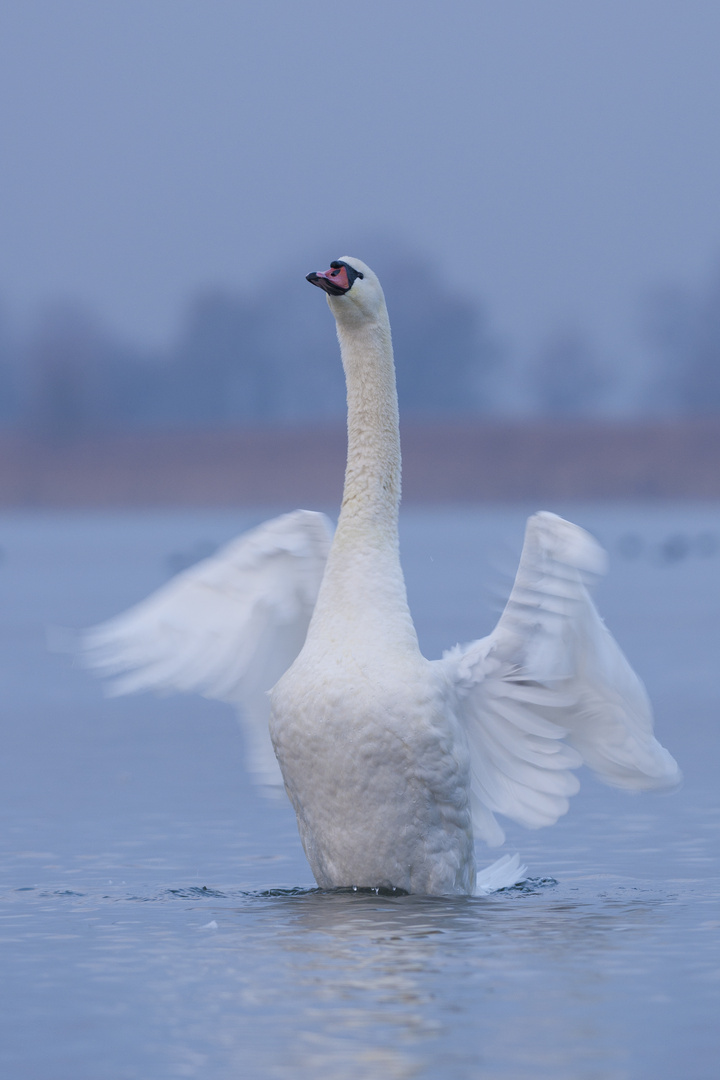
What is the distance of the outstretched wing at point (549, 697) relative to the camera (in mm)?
8234

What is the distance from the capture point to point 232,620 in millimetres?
9312

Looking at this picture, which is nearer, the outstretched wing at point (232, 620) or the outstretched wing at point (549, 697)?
the outstretched wing at point (549, 697)

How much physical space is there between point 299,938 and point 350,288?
10.0 ft

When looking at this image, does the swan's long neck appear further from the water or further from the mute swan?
the water

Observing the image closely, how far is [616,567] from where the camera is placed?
4134cm

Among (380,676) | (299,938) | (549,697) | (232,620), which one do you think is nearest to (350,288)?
(232,620)

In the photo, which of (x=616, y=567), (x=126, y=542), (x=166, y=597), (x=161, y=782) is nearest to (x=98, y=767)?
(x=161, y=782)

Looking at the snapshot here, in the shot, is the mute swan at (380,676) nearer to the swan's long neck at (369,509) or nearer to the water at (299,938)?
the swan's long neck at (369,509)

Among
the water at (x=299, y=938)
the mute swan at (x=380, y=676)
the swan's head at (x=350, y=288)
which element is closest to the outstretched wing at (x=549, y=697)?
the mute swan at (x=380, y=676)

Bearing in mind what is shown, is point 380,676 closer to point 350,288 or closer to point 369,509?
point 369,509

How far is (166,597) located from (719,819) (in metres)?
3.53

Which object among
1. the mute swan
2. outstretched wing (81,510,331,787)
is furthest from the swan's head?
outstretched wing (81,510,331,787)

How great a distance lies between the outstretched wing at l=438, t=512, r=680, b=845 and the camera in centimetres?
823

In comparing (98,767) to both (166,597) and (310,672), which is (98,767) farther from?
(310,672)
